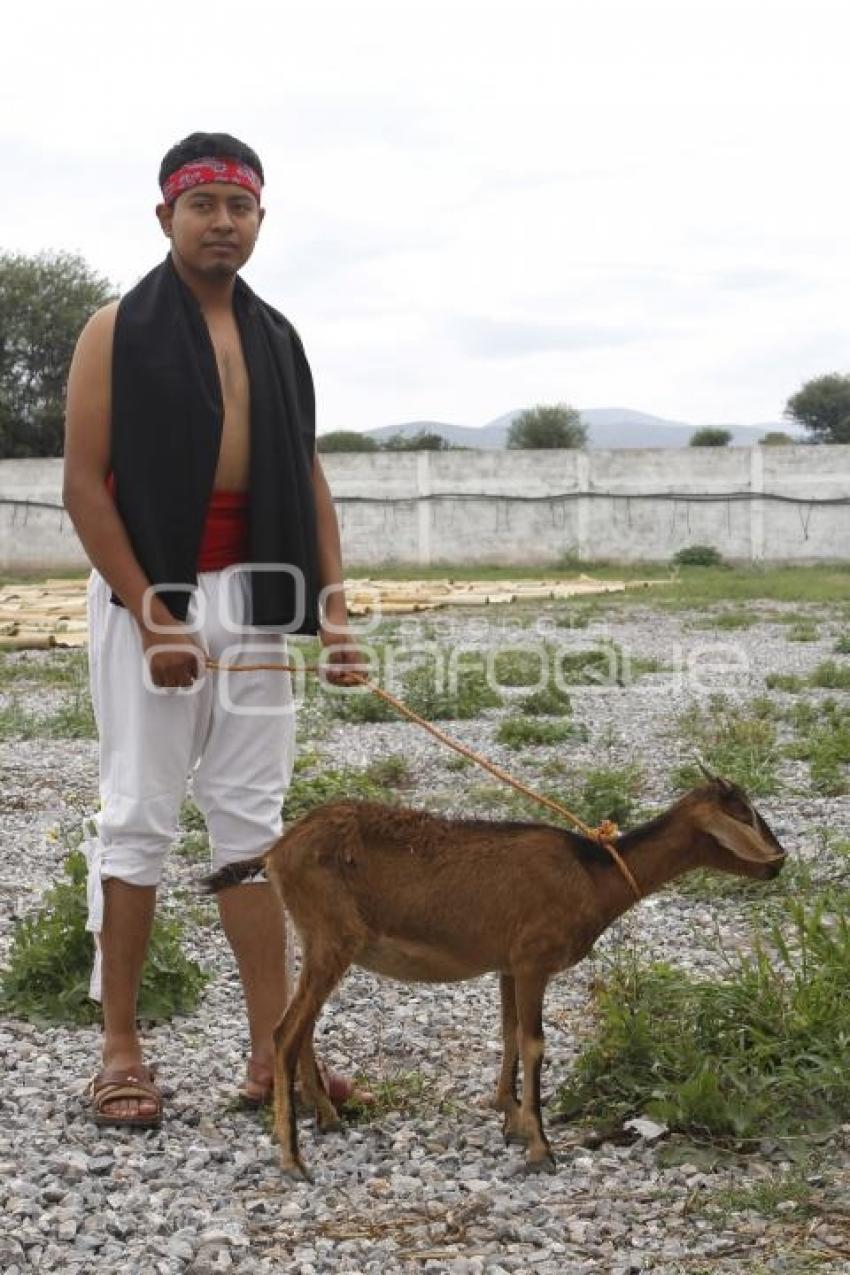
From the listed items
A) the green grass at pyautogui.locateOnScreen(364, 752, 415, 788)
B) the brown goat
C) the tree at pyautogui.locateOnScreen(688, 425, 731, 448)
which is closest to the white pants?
the brown goat

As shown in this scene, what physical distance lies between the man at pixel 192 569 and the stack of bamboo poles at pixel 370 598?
44.5 feet

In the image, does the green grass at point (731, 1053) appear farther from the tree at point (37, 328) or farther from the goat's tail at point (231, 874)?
the tree at point (37, 328)

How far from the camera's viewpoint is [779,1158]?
142 inches

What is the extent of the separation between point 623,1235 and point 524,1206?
10.1 inches

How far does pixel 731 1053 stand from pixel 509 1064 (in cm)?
59

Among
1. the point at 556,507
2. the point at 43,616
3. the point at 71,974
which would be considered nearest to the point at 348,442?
the point at 556,507

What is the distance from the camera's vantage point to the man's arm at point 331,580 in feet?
13.6

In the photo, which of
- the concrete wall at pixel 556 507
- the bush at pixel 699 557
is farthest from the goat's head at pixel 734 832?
the concrete wall at pixel 556 507

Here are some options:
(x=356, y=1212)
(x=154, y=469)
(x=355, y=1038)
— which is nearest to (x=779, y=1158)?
(x=356, y=1212)

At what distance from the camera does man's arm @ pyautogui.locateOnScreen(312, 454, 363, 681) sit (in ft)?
13.6

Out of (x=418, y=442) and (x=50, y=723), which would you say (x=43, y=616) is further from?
(x=418, y=442)

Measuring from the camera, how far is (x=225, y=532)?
159 inches

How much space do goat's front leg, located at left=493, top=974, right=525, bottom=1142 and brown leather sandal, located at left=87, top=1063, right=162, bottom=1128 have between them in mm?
865

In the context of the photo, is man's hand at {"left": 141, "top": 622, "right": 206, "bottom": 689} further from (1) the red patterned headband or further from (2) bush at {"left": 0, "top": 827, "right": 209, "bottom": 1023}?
(2) bush at {"left": 0, "top": 827, "right": 209, "bottom": 1023}
